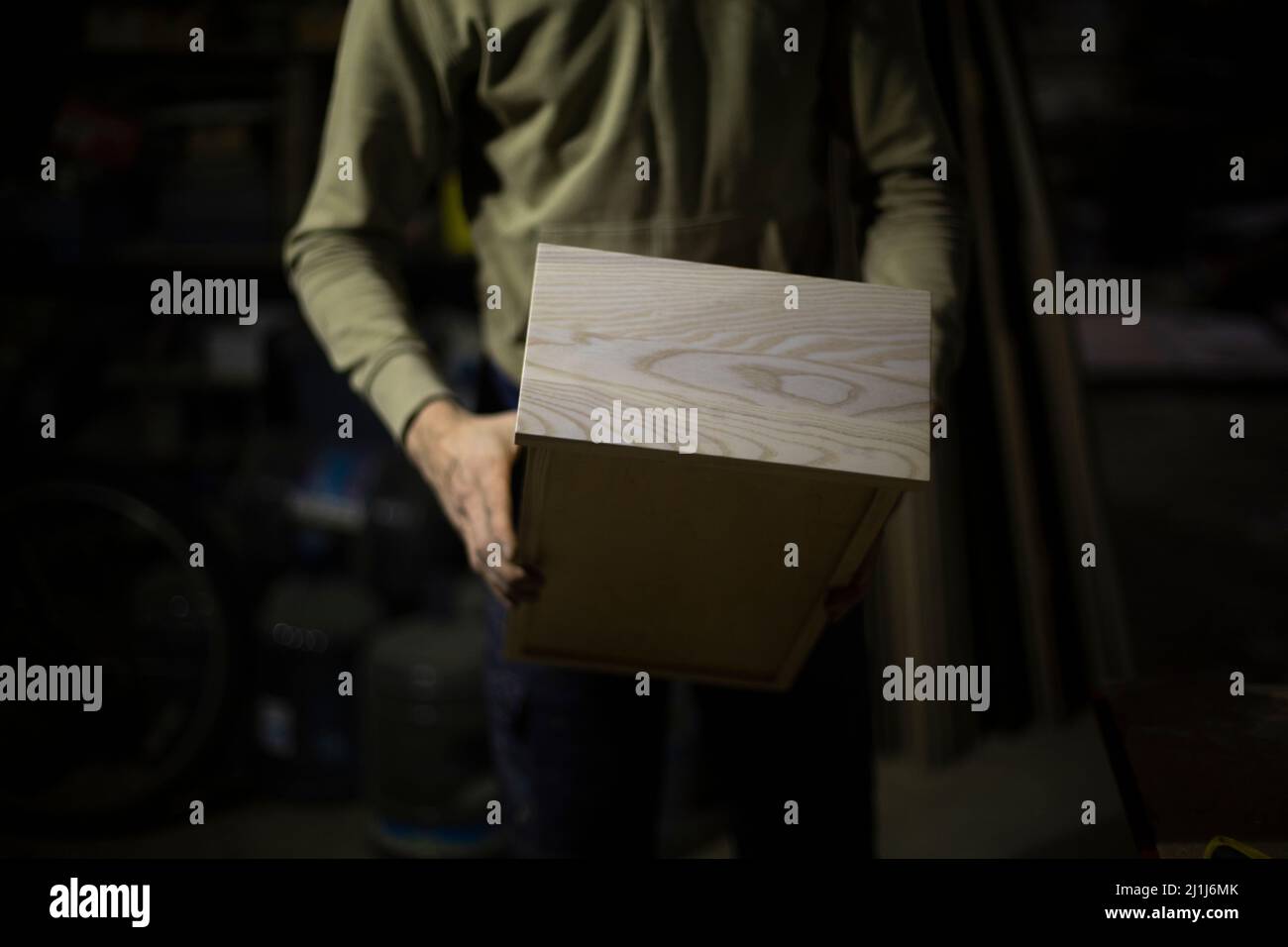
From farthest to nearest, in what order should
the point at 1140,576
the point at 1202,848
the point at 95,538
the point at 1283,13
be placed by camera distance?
1. the point at 1283,13
2. the point at 1140,576
3. the point at 95,538
4. the point at 1202,848

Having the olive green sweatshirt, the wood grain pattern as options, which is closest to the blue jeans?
the olive green sweatshirt

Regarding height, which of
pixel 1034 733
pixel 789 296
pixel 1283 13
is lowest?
pixel 1034 733

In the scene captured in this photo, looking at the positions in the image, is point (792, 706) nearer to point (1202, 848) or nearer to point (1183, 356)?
point (1202, 848)

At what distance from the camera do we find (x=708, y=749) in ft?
4.12

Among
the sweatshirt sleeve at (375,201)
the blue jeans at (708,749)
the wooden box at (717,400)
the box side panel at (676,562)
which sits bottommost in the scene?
the blue jeans at (708,749)

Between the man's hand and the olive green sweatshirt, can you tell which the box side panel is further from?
the olive green sweatshirt

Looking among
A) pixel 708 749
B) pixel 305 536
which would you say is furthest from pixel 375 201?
pixel 305 536

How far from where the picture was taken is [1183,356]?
402 centimetres

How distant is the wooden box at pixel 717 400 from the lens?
0.84m

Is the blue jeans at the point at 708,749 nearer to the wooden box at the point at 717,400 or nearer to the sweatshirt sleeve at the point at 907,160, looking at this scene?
the wooden box at the point at 717,400

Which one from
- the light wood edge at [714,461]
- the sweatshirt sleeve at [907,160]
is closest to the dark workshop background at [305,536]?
the sweatshirt sleeve at [907,160]

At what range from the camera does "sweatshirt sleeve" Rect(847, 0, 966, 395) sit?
1116 millimetres
